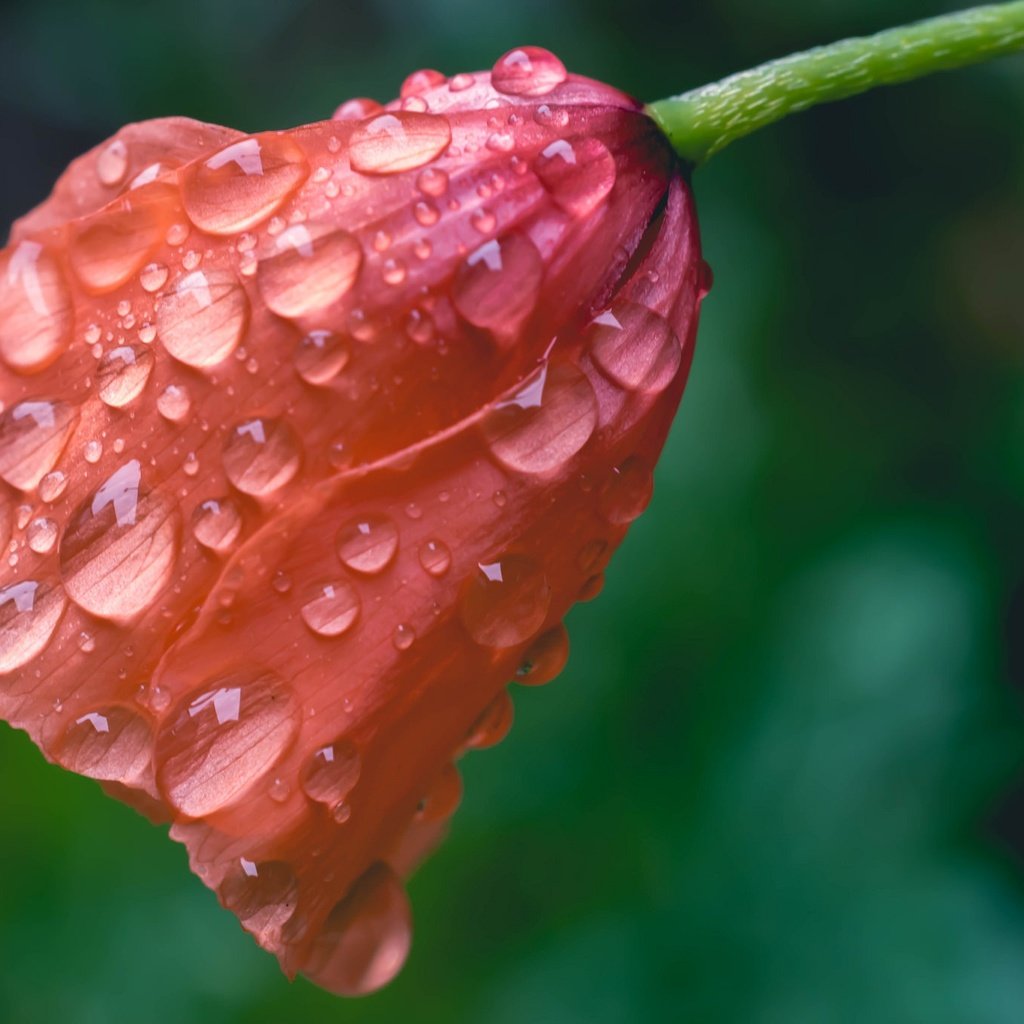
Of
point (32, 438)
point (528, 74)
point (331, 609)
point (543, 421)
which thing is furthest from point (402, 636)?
point (528, 74)

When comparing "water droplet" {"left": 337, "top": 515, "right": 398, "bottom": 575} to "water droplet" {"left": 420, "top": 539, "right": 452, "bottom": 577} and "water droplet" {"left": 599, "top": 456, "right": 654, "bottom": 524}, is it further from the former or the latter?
"water droplet" {"left": 599, "top": 456, "right": 654, "bottom": 524}

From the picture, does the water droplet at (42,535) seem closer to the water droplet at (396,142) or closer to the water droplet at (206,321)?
the water droplet at (206,321)

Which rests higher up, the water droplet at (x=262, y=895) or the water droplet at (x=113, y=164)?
the water droplet at (x=113, y=164)

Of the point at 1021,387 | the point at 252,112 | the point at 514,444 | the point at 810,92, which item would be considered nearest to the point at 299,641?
the point at 514,444

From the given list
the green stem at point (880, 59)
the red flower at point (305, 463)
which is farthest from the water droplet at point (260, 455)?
the green stem at point (880, 59)

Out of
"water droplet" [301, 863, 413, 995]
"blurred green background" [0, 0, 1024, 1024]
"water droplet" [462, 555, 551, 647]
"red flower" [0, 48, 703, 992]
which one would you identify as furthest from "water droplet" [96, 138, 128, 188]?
"blurred green background" [0, 0, 1024, 1024]

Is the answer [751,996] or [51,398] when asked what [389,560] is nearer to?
[51,398]
